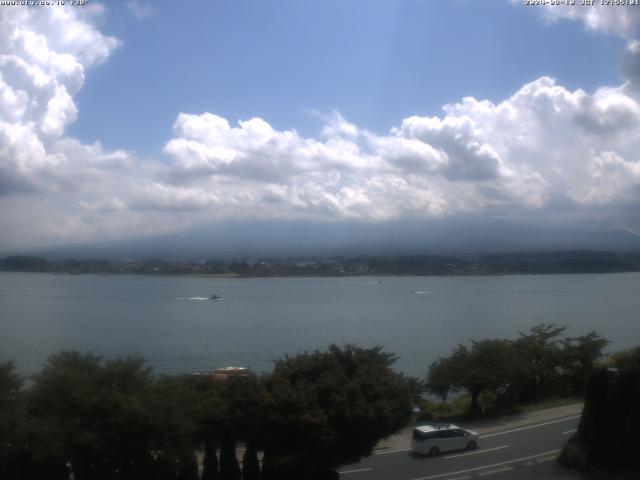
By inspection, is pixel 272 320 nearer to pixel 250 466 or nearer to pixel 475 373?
pixel 475 373

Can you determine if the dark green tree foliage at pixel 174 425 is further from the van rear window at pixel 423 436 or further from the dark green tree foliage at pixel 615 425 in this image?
the dark green tree foliage at pixel 615 425

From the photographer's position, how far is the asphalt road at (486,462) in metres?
10.8

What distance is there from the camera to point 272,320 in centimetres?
4419

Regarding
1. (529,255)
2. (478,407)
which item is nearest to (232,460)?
(478,407)

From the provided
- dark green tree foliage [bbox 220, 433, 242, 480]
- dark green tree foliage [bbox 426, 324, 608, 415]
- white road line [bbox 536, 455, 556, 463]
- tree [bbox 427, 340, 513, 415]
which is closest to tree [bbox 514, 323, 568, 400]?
dark green tree foliage [bbox 426, 324, 608, 415]

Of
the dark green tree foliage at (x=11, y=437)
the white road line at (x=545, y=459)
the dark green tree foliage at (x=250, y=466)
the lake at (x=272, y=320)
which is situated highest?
the dark green tree foliage at (x=11, y=437)

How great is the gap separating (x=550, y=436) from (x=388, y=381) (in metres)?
5.66

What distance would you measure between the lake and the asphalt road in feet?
39.2

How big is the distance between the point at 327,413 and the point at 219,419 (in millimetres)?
1554

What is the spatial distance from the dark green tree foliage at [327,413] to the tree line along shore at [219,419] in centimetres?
2

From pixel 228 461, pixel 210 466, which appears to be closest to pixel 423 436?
pixel 228 461

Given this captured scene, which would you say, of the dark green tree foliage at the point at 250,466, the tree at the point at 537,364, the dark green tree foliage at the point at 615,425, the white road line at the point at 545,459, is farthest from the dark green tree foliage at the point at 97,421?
the tree at the point at 537,364

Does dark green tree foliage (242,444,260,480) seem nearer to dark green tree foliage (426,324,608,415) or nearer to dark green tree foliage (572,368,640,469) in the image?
dark green tree foliage (572,368,640,469)

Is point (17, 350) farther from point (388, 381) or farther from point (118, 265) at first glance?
point (118, 265)
